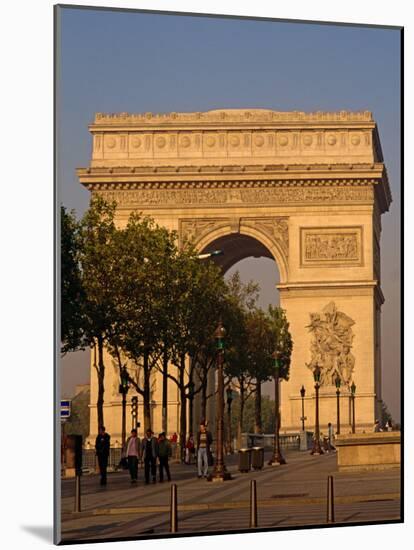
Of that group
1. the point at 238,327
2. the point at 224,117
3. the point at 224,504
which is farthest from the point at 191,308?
the point at 224,504

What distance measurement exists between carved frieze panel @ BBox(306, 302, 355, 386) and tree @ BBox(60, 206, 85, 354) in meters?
18.3

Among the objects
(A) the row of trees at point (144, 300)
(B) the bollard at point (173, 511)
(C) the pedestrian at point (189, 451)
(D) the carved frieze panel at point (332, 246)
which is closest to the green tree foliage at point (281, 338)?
(A) the row of trees at point (144, 300)

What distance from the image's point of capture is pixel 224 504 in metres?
26.7

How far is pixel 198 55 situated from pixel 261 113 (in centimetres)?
629

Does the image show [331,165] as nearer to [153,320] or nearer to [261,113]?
[153,320]

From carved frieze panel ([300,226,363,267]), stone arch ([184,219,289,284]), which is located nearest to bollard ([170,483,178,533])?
stone arch ([184,219,289,284])

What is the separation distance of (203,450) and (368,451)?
317 cm

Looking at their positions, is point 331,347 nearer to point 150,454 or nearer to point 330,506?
point 150,454

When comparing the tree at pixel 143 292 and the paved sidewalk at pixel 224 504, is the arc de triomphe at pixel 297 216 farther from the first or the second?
the paved sidewalk at pixel 224 504

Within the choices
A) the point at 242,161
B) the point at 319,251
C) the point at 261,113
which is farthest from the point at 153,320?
the point at 319,251

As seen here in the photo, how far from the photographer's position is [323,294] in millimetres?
57219

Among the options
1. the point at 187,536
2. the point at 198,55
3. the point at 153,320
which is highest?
the point at 198,55

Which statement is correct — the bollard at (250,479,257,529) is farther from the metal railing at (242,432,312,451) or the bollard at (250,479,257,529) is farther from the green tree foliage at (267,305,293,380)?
the green tree foliage at (267,305,293,380)

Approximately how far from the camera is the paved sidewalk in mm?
24578
